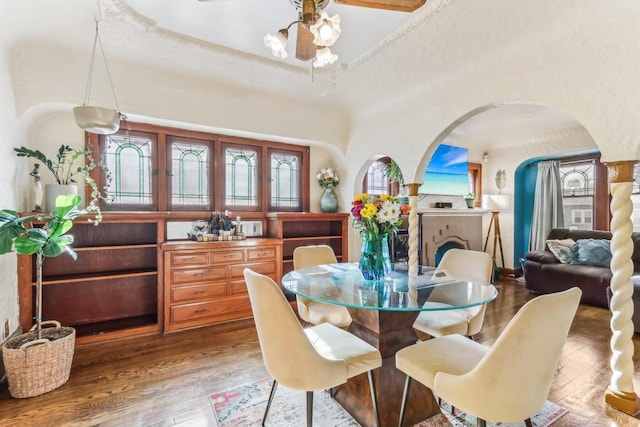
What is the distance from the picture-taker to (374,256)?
6.92ft

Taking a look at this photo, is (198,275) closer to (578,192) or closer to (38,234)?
(38,234)

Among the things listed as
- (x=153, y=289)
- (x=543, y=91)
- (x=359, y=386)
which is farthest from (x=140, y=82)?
(x=543, y=91)

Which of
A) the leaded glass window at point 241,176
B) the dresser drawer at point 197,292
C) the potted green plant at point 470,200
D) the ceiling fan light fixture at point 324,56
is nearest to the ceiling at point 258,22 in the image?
the ceiling fan light fixture at point 324,56

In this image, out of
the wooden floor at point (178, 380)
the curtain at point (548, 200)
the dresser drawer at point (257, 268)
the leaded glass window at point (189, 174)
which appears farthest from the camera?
the curtain at point (548, 200)

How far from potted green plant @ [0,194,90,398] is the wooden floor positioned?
97mm

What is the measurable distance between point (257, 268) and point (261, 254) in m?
0.18

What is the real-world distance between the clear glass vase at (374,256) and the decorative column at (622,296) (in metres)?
1.43

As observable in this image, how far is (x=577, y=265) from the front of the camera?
428 centimetres

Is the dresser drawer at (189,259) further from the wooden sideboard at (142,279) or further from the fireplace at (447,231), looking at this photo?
the fireplace at (447,231)

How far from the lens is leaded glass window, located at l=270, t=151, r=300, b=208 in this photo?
4.28 metres

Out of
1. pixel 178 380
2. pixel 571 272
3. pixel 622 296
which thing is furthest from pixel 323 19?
pixel 571 272

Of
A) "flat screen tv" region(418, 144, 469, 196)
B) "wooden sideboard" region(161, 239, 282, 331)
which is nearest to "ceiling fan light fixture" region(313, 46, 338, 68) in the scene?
"wooden sideboard" region(161, 239, 282, 331)

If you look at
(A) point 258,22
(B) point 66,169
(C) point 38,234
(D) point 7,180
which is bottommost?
(C) point 38,234

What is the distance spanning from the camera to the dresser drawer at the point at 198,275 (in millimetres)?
3188
